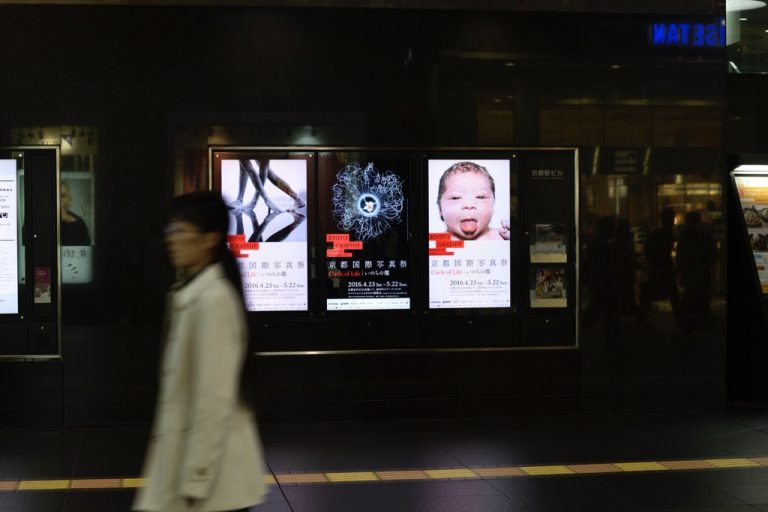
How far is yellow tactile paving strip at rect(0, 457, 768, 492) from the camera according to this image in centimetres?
722

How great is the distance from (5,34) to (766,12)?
711 centimetres

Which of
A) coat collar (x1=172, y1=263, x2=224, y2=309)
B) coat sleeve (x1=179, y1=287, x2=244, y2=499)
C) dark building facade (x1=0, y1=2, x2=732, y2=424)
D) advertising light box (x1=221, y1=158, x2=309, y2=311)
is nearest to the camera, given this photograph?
coat sleeve (x1=179, y1=287, x2=244, y2=499)

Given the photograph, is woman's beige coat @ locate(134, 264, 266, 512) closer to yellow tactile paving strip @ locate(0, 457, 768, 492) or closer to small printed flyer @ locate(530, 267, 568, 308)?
yellow tactile paving strip @ locate(0, 457, 768, 492)

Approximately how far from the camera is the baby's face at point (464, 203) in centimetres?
980

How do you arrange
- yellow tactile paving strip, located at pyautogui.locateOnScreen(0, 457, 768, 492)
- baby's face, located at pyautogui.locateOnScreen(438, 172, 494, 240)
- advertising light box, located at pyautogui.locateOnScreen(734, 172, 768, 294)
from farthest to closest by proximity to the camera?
advertising light box, located at pyautogui.locateOnScreen(734, 172, 768, 294), baby's face, located at pyautogui.locateOnScreen(438, 172, 494, 240), yellow tactile paving strip, located at pyautogui.locateOnScreen(0, 457, 768, 492)

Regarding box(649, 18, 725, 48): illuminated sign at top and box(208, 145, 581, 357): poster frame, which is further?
box(649, 18, 725, 48): illuminated sign at top

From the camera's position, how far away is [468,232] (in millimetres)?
9859

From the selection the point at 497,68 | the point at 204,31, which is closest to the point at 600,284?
the point at 497,68

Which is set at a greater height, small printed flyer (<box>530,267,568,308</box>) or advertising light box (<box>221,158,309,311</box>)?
advertising light box (<box>221,158,309,311</box>)

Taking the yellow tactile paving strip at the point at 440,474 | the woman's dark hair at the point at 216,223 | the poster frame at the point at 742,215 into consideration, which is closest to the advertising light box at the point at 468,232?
the poster frame at the point at 742,215

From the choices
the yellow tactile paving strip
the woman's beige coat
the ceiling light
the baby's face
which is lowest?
the yellow tactile paving strip

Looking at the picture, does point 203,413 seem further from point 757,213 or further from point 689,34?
point 757,213

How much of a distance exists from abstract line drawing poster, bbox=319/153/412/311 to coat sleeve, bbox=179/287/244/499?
19.7 feet

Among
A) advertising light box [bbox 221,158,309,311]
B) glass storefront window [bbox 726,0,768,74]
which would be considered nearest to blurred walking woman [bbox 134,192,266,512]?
advertising light box [bbox 221,158,309,311]
